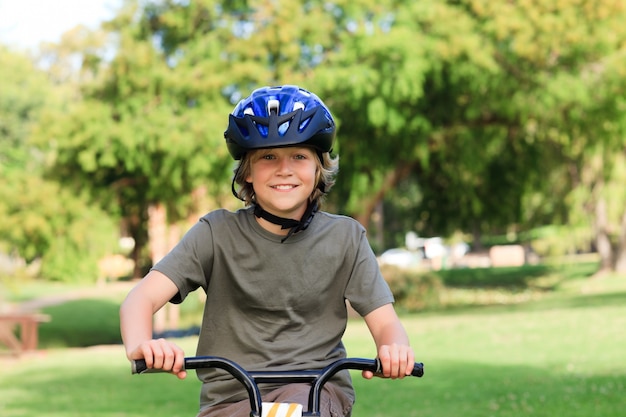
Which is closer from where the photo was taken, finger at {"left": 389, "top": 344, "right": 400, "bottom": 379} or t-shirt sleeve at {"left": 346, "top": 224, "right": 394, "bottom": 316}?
finger at {"left": 389, "top": 344, "right": 400, "bottom": 379}

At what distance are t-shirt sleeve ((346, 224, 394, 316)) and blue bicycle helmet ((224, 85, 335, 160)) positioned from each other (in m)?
0.48

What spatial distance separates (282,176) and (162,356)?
1.00 meters

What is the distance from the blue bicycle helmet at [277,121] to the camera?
151 inches

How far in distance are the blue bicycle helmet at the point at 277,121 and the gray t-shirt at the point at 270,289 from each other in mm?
338

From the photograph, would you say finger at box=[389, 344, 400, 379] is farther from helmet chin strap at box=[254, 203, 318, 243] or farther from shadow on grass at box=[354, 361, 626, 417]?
shadow on grass at box=[354, 361, 626, 417]

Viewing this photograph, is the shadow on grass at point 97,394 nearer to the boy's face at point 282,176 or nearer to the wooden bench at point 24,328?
the wooden bench at point 24,328

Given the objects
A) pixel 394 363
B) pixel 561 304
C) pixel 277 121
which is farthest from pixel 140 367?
pixel 561 304

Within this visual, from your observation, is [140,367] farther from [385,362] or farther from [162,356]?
[385,362]

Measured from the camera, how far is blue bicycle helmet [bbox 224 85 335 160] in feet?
12.6

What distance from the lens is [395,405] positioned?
36.6 ft

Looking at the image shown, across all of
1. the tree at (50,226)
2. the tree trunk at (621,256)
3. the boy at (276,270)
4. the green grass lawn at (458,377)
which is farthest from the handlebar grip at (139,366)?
the tree trunk at (621,256)

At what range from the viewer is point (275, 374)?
3439 mm

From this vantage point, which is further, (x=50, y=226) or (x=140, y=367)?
(x=50, y=226)

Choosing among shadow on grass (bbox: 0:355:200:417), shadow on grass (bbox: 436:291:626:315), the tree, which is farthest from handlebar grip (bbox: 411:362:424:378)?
shadow on grass (bbox: 436:291:626:315)
